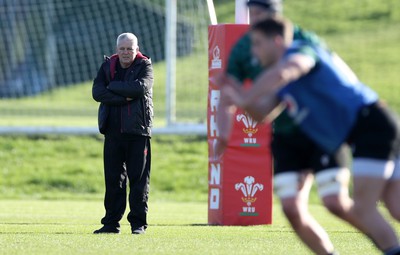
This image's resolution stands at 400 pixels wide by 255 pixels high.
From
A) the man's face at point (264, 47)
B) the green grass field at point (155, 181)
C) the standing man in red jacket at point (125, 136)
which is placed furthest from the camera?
the standing man in red jacket at point (125, 136)

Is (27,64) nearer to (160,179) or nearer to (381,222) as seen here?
(160,179)

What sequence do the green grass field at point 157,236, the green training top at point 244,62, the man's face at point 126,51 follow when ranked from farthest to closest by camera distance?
the man's face at point 126,51
the green grass field at point 157,236
the green training top at point 244,62

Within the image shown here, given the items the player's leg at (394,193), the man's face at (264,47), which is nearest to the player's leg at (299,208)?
the player's leg at (394,193)

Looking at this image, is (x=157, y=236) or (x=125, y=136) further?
(x=125, y=136)

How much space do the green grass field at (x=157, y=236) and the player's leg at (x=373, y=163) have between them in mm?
2258

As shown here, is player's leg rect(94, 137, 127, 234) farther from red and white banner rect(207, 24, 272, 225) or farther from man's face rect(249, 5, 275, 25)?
man's face rect(249, 5, 275, 25)

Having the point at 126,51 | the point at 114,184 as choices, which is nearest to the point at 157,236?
the point at 114,184

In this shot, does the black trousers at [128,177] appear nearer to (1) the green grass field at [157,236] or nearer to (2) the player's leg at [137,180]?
(2) the player's leg at [137,180]

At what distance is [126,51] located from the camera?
1134 centimetres

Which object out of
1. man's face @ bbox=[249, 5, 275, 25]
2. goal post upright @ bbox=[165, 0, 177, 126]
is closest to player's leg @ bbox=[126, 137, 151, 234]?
man's face @ bbox=[249, 5, 275, 25]

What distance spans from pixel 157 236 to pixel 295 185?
4.21 meters

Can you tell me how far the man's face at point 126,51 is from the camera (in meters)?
11.3

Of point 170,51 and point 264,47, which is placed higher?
point 264,47

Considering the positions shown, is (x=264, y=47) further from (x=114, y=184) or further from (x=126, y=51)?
(x=114, y=184)
